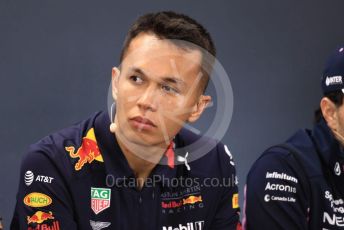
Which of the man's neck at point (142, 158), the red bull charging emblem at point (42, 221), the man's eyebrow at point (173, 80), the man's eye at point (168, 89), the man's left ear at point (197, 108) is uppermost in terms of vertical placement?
the man's eyebrow at point (173, 80)

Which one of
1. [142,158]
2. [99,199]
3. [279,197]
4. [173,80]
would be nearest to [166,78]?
[173,80]

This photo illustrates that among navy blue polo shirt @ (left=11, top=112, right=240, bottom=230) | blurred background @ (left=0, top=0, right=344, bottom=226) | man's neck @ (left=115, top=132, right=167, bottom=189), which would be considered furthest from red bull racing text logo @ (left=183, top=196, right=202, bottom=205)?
blurred background @ (left=0, top=0, right=344, bottom=226)

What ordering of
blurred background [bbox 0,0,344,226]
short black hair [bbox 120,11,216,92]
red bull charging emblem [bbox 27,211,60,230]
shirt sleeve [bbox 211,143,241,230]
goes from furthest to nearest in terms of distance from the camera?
blurred background [bbox 0,0,344,226], shirt sleeve [bbox 211,143,241,230], short black hair [bbox 120,11,216,92], red bull charging emblem [bbox 27,211,60,230]

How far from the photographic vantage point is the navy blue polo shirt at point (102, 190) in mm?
1455

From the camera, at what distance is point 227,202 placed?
66.1 inches

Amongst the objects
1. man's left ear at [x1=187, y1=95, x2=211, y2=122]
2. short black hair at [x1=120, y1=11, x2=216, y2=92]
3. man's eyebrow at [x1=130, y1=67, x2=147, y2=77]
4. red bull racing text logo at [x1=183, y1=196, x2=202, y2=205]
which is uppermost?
short black hair at [x1=120, y1=11, x2=216, y2=92]

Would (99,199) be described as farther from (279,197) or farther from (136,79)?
(279,197)

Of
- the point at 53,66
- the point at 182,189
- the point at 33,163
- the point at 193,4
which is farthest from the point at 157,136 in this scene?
the point at 193,4

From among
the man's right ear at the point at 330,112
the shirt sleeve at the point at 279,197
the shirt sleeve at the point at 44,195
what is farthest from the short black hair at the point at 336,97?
the shirt sleeve at the point at 44,195

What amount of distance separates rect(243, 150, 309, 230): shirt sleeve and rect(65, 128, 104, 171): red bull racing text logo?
48cm

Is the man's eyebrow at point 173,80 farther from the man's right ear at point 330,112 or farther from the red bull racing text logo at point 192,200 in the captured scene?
the man's right ear at point 330,112

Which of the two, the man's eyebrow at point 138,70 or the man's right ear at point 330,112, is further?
the man's right ear at point 330,112

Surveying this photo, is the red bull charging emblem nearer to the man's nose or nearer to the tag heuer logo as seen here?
the tag heuer logo

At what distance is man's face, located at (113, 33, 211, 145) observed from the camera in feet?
4.78
